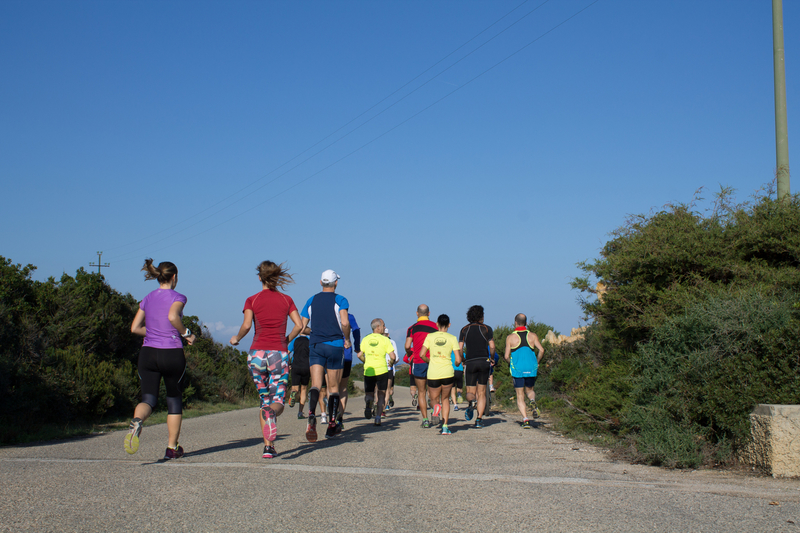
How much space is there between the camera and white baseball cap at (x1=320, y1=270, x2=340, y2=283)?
861 cm

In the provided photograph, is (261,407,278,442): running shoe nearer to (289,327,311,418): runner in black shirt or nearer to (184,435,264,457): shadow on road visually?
(184,435,264,457): shadow on road

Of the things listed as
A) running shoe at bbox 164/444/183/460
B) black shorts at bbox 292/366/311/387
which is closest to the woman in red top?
running shoe at bbox 164/444/183/460

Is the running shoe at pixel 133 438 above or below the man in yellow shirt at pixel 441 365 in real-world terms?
below

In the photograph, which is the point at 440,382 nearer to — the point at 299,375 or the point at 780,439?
the point at 299,375

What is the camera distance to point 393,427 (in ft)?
35.6

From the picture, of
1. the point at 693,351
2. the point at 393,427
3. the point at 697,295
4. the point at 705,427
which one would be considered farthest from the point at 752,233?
the point at 393,427

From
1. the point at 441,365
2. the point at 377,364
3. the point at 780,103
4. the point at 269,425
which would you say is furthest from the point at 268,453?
the point at 780,103

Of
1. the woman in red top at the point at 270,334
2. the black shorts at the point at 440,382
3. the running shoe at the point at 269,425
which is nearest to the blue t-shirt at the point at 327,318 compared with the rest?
the woman in red top at the point at 270,334

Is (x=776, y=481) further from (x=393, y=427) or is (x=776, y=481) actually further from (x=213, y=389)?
(x=213, y=389)

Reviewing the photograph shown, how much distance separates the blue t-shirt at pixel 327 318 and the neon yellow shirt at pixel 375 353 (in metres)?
3.00

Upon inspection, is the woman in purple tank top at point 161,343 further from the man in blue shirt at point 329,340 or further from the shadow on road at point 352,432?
the man in blue shirt at point 329,340

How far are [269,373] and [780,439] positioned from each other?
5112mm

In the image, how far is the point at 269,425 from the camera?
688 cm

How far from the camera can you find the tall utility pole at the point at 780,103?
9.09 metres
